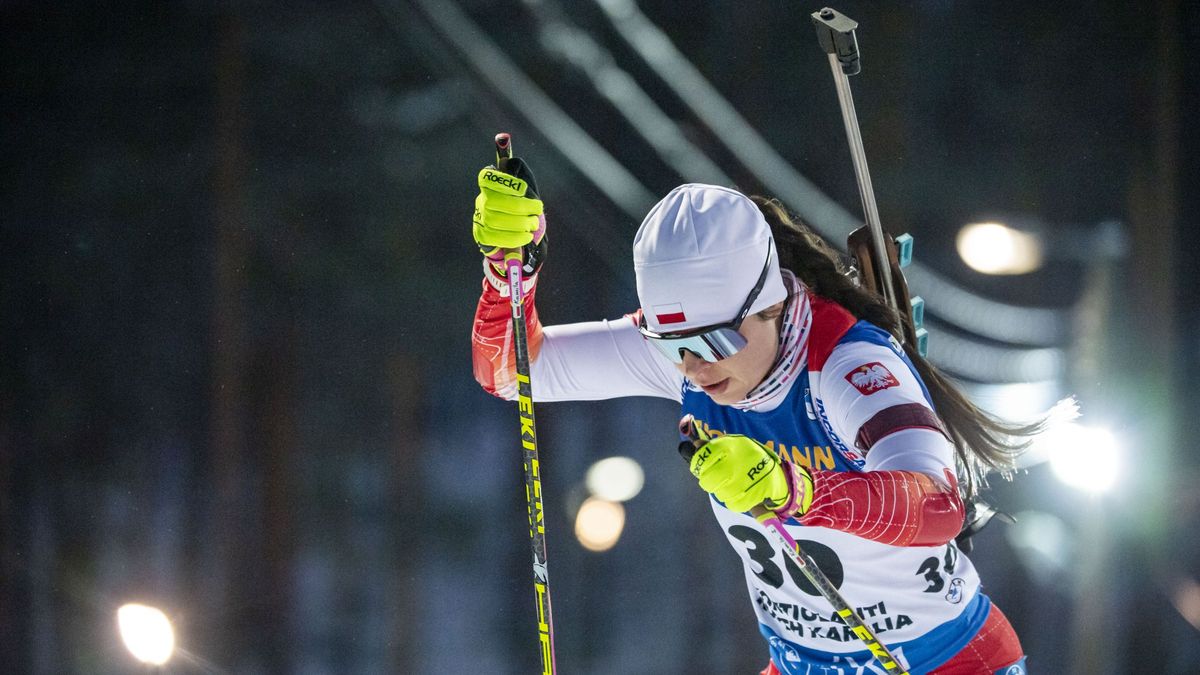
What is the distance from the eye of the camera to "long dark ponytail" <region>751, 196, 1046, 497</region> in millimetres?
1790

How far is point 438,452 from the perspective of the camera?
309 cm

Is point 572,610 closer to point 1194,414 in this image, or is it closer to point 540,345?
point 540,345

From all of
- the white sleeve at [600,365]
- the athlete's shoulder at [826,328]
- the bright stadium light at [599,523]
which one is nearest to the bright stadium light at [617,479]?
the bright stadium light at [599,523]

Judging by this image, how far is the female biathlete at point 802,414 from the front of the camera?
1428mm

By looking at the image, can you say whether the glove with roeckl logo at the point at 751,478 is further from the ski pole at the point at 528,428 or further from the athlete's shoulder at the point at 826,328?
the ski pole at the point at 528,428

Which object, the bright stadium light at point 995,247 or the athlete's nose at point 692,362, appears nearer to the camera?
the athlete's nose at point 692,362

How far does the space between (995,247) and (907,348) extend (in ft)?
5.01

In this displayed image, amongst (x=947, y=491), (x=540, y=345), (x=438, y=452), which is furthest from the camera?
(x=438, y=452)

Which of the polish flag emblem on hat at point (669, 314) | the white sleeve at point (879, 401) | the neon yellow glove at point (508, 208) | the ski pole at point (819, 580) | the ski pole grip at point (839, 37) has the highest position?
the ski pole grip at point (839, 37)

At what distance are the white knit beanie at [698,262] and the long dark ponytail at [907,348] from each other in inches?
7.4

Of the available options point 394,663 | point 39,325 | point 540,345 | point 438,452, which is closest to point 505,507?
point 438,452

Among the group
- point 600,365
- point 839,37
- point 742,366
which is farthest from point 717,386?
point 839,37

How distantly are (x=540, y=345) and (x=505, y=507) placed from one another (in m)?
1.15

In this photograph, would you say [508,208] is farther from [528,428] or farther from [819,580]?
[819,580]
